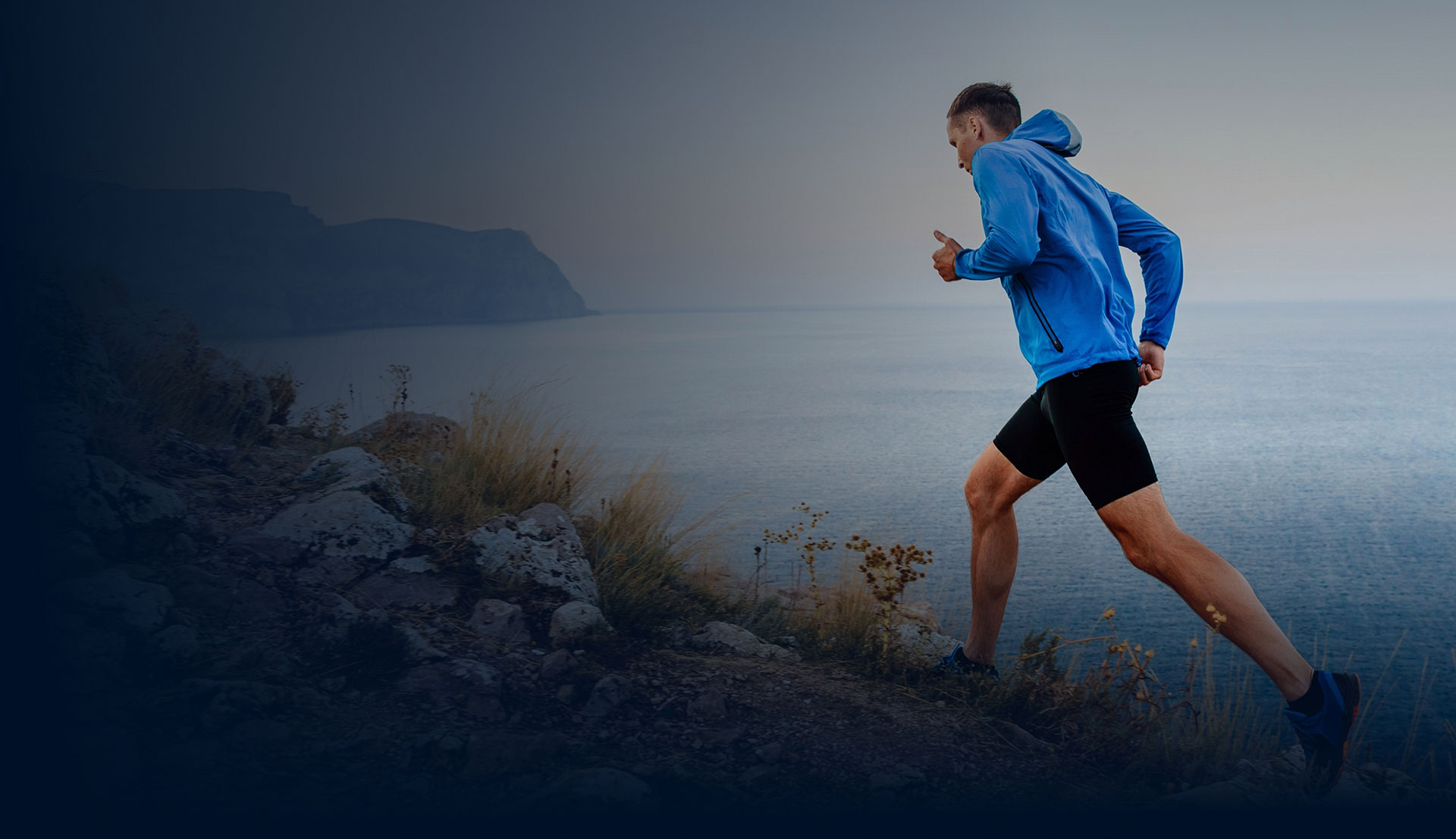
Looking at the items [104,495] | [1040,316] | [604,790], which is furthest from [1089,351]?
[104,495]

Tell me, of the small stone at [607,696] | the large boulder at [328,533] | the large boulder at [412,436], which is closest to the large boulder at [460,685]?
the small stone at [607,696]

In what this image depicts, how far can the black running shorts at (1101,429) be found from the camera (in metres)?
2.28

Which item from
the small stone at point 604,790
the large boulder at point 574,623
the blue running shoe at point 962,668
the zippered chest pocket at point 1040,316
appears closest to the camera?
the small stone at point 604,790

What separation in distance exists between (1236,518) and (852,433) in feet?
13.8

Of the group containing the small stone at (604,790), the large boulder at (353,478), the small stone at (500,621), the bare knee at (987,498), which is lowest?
the small stone at (604,790)

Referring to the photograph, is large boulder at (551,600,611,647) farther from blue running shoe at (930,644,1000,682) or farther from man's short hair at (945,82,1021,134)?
man's short hair at (945,82,1021,134)

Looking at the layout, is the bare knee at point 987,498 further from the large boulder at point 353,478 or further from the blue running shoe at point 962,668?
the large boulder at point 353,478

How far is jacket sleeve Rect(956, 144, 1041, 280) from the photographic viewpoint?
7.54 feet

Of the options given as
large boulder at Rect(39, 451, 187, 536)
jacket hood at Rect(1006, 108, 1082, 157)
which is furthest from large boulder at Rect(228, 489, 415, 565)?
jacket hood at Rect(1006, 108, 1082, 157)

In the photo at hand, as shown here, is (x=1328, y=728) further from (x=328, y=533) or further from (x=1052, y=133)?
(x=328, y=533)

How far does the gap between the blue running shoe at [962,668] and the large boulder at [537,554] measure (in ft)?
3.98

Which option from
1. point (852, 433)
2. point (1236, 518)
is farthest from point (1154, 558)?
point (852, 433)

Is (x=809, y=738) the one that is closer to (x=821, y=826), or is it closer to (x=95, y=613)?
(x=821, y=826)

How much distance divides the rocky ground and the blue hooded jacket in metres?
1.12
